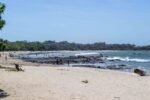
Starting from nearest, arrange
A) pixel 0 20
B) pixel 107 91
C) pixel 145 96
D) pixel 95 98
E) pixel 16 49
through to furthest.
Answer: pixel 0 20 → pixel 95 98 → pixel 145 96 → pixel 107 91 → pixel 16 49

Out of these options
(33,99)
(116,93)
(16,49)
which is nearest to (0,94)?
(33,99)

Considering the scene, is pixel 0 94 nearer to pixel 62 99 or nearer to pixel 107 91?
pixel 62 99

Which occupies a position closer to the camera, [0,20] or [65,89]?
[0,20]

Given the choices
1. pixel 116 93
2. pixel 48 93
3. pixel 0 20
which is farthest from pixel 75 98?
pixel 0 20

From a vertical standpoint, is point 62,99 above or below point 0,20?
below

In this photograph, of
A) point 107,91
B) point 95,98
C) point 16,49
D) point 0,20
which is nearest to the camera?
point 0,20

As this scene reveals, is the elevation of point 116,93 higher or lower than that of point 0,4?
lower

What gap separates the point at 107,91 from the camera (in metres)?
20.7

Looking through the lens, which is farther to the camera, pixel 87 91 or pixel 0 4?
pixel 87 91

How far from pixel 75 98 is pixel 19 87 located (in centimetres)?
424

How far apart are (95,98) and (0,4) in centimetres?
627

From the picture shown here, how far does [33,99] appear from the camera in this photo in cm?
1664

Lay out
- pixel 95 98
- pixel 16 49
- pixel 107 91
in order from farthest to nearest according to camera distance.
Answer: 1. pixel 16 49
2. pixel 107 91
3. pixel 95 98

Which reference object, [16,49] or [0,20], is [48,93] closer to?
[0,20]
